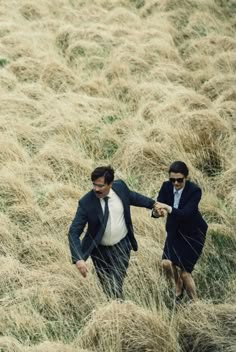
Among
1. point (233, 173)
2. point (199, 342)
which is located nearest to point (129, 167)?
point (233, 173)

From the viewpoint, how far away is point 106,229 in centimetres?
456

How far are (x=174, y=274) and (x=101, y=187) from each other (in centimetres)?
116

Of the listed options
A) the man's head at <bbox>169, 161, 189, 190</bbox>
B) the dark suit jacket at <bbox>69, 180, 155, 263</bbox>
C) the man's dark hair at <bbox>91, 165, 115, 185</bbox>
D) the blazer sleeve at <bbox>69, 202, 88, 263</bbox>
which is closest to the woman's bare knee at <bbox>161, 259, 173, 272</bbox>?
the dark suit jacket at <bbox>69, 180, 155, 263</bbox>

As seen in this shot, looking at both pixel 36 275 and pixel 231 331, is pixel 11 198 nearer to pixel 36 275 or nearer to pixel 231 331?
pixel 36 275

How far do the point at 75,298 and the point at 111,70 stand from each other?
6116mm

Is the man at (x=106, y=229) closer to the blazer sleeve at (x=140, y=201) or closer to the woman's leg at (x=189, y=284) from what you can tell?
the blazer sleeve at (x=140, y=201)

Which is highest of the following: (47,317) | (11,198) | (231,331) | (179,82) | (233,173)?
(179,82)

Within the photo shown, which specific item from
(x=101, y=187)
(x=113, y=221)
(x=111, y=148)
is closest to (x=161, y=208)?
(x=113, y=221)

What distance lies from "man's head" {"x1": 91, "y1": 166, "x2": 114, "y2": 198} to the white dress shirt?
0.14m

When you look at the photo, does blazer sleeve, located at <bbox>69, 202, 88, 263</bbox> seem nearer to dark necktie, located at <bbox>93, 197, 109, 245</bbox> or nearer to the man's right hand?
the man's right hand

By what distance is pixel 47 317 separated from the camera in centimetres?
478

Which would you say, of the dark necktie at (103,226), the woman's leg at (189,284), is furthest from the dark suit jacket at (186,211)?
the dark necktie at (103,226)

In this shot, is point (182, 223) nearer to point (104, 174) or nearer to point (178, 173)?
point (178, 173)

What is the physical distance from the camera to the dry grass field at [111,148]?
4453 millimetres
